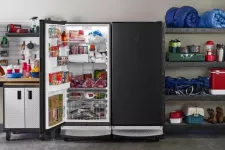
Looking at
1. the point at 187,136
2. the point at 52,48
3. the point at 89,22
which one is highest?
the point at 89,22

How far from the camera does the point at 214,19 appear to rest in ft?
23.6

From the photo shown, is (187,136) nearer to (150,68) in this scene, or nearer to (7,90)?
(150,68)

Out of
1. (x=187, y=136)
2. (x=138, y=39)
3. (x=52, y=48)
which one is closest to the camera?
(x=52, y=48)

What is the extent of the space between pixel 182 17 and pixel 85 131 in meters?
2.53

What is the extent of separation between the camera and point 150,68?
22.9 ft

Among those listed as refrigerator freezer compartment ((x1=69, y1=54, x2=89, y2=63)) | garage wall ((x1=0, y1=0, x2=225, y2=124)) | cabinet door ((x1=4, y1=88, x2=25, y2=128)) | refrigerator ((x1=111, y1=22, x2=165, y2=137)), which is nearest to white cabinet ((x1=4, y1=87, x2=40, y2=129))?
cabinet door ((x1=4, y1=88, x2=25, y2=128))

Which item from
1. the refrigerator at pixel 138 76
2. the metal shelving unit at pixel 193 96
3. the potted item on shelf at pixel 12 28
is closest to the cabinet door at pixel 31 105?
the potted item on shelf at pixel 12 28

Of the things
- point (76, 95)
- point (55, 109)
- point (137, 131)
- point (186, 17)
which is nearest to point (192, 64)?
point (186, 17)

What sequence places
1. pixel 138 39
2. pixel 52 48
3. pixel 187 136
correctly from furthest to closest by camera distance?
pixel 187 136
pixel 138 39
pixel 52 48

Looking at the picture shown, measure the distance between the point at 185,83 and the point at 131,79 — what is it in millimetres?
1041

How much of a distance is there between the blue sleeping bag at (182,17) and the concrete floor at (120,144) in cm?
197

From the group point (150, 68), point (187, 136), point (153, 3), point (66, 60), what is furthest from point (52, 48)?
point (187, 136)

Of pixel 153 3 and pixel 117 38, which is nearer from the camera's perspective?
pixel 117 38

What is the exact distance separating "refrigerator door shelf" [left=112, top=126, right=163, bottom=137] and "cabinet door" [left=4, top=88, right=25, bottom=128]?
1.59 m
